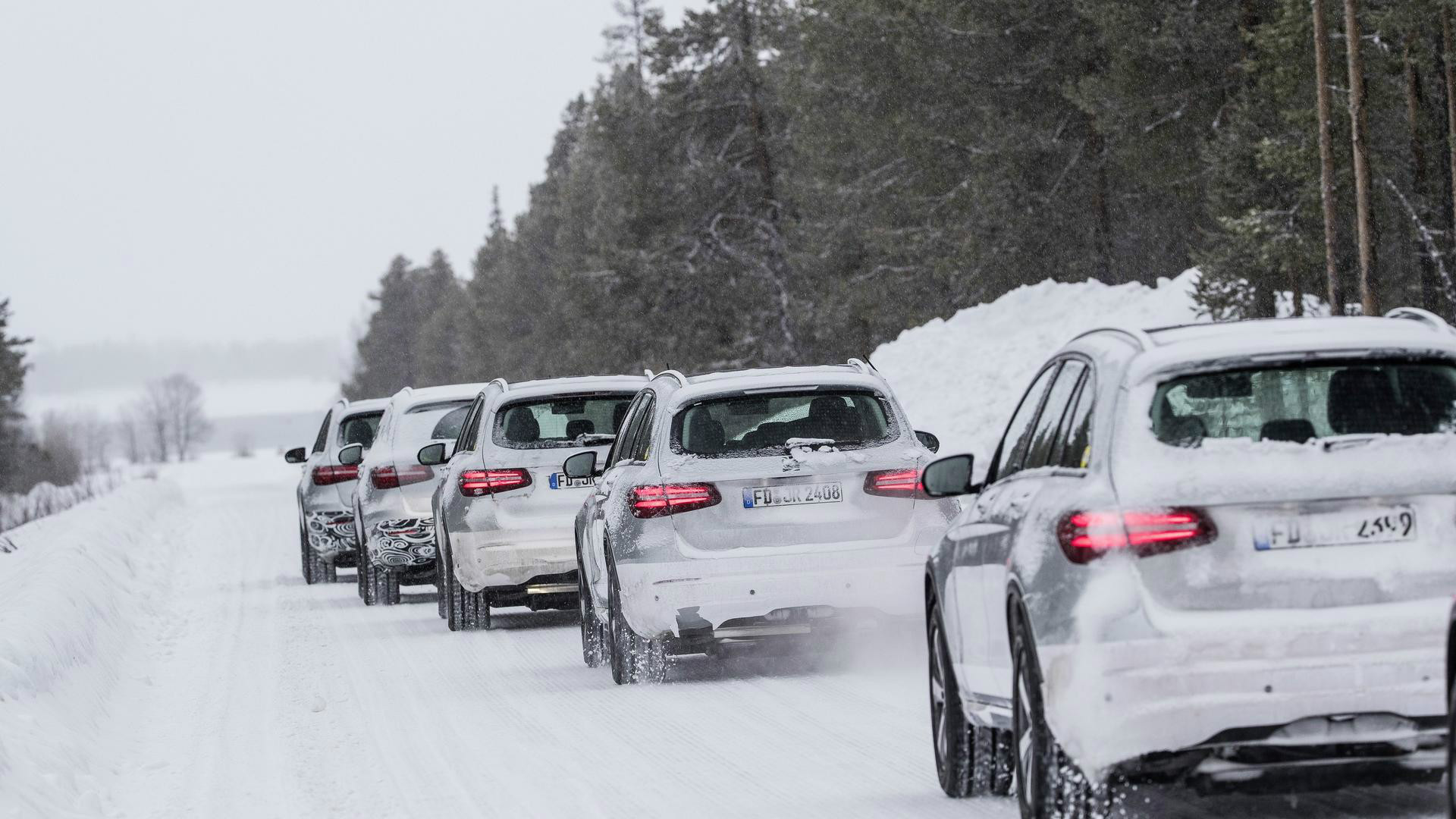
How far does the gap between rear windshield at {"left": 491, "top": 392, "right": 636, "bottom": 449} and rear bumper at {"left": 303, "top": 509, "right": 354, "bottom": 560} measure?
7.30 m

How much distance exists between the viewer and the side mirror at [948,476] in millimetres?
7691

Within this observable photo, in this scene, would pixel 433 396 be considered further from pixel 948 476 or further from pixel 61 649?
pixel 948 476

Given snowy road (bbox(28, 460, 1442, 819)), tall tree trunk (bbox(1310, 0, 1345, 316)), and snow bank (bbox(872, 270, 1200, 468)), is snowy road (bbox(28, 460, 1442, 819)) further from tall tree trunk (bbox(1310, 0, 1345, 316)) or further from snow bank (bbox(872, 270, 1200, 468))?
tall tree trunk (bbox(1310, 0, 1345, 316))

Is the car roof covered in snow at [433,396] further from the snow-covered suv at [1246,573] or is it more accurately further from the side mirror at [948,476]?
the snow-covered suv at [1246,573]

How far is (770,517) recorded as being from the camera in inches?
456

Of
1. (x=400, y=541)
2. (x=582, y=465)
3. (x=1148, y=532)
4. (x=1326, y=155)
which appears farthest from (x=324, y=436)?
(x=1148, y=532)

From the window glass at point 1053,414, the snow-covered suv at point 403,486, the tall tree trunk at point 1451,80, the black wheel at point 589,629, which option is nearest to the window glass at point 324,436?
the snow-covered suv at point 403,486

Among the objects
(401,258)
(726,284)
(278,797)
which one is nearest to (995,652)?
(278,797)

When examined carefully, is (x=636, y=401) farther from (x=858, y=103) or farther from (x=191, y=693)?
(x=858, y=103)

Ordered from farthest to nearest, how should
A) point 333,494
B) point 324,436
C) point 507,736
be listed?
point 324,436 < point 333,494 < point 507,736

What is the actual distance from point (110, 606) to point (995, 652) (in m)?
12.4

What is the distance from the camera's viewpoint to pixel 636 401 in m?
13.5

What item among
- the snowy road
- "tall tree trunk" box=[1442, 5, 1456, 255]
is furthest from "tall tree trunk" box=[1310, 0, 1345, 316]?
the snowy road

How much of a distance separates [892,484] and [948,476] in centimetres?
396
